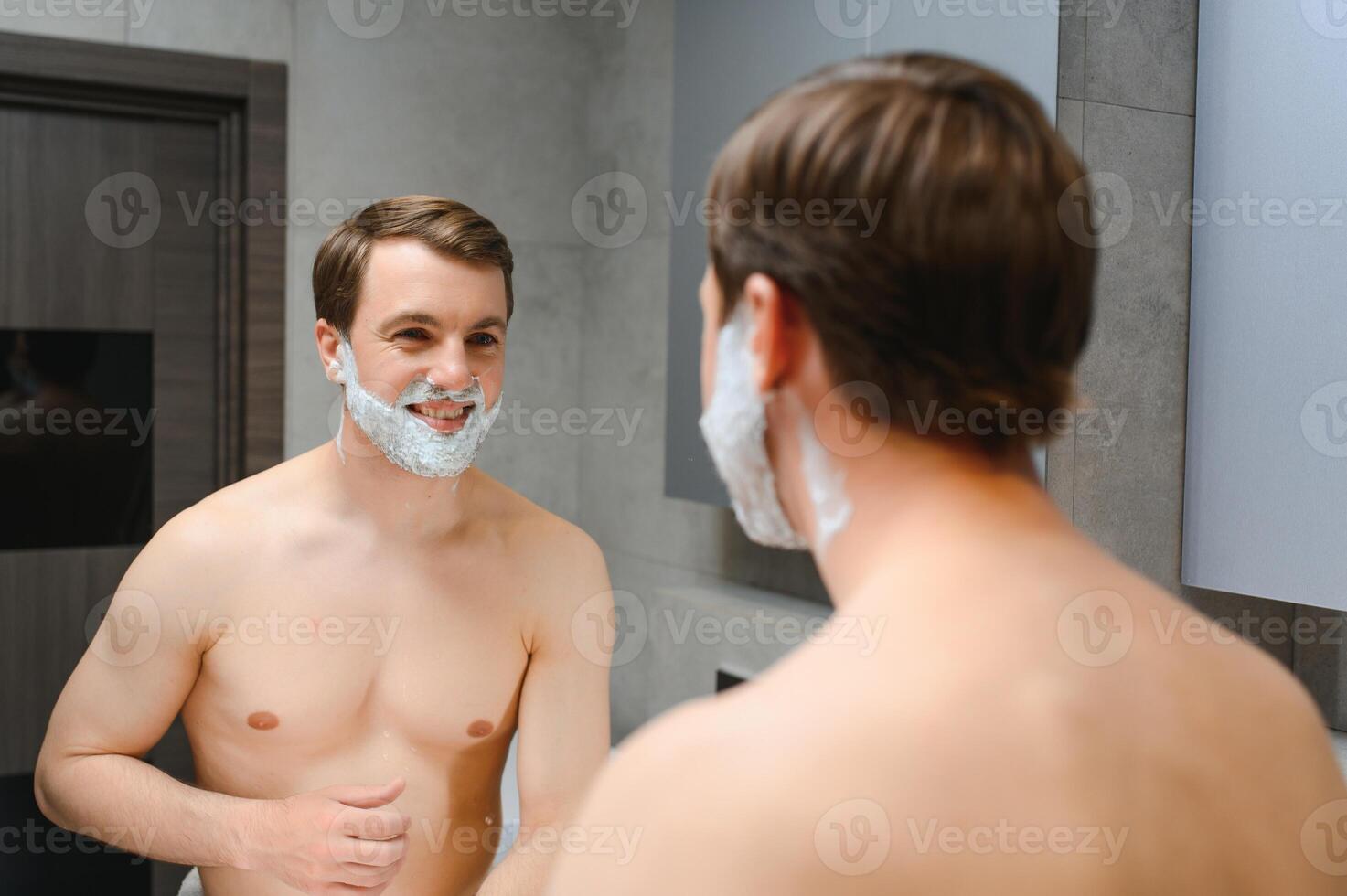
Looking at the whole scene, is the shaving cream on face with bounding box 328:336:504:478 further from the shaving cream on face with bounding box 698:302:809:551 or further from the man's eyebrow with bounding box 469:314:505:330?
the shaving cream on face with bounding box 698:302:809:551

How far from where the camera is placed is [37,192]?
77.0 inches

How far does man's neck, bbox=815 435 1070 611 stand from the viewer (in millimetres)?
466

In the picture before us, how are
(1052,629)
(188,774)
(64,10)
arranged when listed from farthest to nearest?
(188,774)
(64,10)
(1052,629)

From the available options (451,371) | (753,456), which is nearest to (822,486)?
(753,456)

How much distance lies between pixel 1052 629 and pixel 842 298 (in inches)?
5.9

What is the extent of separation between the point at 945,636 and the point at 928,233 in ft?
0.49

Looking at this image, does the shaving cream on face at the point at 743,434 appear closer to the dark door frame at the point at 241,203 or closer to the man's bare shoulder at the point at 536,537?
the man's bare shoulder at the point at 536,537

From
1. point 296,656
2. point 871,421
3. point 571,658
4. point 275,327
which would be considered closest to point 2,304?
point 275,327

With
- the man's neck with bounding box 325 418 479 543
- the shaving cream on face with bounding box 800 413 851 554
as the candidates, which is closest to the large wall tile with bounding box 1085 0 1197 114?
the man's neck with bounding box 325 418 479 543

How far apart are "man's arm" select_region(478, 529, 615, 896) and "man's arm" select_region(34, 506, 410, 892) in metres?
0.16

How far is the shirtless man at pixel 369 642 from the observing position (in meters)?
1.13

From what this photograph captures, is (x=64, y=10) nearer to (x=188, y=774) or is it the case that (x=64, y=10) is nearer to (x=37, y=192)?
(x=37, y=192)

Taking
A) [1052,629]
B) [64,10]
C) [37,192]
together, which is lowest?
[1052,629]

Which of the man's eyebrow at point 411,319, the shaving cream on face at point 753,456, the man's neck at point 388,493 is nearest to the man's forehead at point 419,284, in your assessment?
the man's eyebrow at point 411,319
